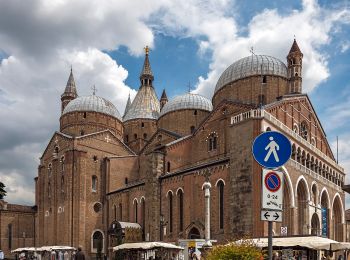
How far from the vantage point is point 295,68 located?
1629 inches

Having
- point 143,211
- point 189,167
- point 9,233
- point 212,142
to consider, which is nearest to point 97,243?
point 143,211

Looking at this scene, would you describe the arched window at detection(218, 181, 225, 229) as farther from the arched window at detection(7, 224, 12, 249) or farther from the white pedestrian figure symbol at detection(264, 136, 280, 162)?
the arched window at detection(7, 224, 12, 249)

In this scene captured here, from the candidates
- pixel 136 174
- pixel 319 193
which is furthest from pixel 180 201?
pixel 136 174

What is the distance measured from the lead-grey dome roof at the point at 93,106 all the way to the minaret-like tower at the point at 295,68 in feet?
78.9

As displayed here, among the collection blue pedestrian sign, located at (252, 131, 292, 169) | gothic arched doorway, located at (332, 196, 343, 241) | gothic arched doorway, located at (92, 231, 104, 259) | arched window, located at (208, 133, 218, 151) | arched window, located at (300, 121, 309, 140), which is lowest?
gothic arched doorway, located at (92, 231, 104, 259)

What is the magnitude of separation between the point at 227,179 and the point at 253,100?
10.7m

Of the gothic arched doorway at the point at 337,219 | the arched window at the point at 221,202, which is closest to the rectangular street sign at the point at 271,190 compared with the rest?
the arched window at the point at 221,202

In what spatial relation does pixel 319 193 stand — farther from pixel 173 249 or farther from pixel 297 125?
pixel 173 249

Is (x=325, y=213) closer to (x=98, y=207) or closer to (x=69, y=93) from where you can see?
(x=98, y=207)

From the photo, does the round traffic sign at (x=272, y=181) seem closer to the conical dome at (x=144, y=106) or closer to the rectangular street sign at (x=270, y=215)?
the rectangular street sign at (x=270, y=215)

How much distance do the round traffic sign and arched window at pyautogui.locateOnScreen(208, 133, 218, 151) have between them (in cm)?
3264

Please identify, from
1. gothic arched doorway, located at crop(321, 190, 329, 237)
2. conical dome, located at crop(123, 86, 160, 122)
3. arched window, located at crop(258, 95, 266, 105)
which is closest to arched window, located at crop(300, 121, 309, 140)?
arched window, located at crop(258, 95, 266, 105)

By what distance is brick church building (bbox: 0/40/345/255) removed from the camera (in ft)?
106

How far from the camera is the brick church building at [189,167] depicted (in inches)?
1272
